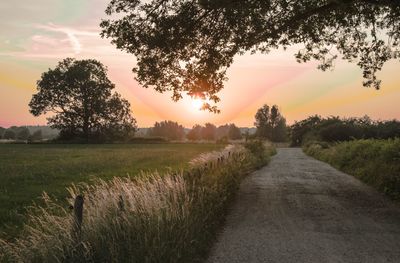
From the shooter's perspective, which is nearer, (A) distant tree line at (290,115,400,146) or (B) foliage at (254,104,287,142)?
(A) distant tree line at (290,115,400,146)

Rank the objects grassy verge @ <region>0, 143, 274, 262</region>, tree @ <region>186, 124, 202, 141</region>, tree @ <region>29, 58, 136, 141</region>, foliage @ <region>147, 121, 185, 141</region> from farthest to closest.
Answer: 1. foliage @ <region>147, 121, 185, 141</region>
2. tree @ <region>186, 124, 202, 141</region>
3. tree @ <region>29, 58, 136, 141</region>
4. grassy verge @ <region>0, 143, 274, 262</region>

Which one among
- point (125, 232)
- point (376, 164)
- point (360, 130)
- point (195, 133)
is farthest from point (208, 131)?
point (125, 232)

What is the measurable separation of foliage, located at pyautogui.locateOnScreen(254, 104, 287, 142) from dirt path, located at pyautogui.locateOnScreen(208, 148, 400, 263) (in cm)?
11183

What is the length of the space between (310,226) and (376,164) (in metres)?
11.4

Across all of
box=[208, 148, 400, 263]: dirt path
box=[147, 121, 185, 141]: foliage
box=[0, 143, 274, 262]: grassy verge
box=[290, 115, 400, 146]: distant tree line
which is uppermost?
box=[147, 121, 185, 141]: foliage

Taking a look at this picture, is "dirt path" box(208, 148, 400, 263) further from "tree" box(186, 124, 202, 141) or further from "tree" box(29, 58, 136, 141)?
"tree" box(186, 124, 202, 141)

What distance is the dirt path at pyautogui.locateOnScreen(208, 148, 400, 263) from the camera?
965 cm

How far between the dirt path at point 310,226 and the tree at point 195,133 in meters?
147

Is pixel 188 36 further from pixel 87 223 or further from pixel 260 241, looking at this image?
pixel 87 223

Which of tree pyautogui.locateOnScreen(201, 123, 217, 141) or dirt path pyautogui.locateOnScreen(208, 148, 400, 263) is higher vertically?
tree pyautogui.locateOnScreen(201, 123, 217, 141)

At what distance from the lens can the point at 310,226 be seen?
1228cm

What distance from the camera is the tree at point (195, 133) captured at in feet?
547

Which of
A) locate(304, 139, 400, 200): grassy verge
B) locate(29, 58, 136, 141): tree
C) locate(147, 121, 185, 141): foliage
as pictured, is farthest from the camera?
locate(147, 121, 185, 141): foliage

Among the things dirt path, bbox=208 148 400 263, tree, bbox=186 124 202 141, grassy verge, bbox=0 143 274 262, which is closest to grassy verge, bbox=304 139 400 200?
dirt path, bbox=208 148 400 263
